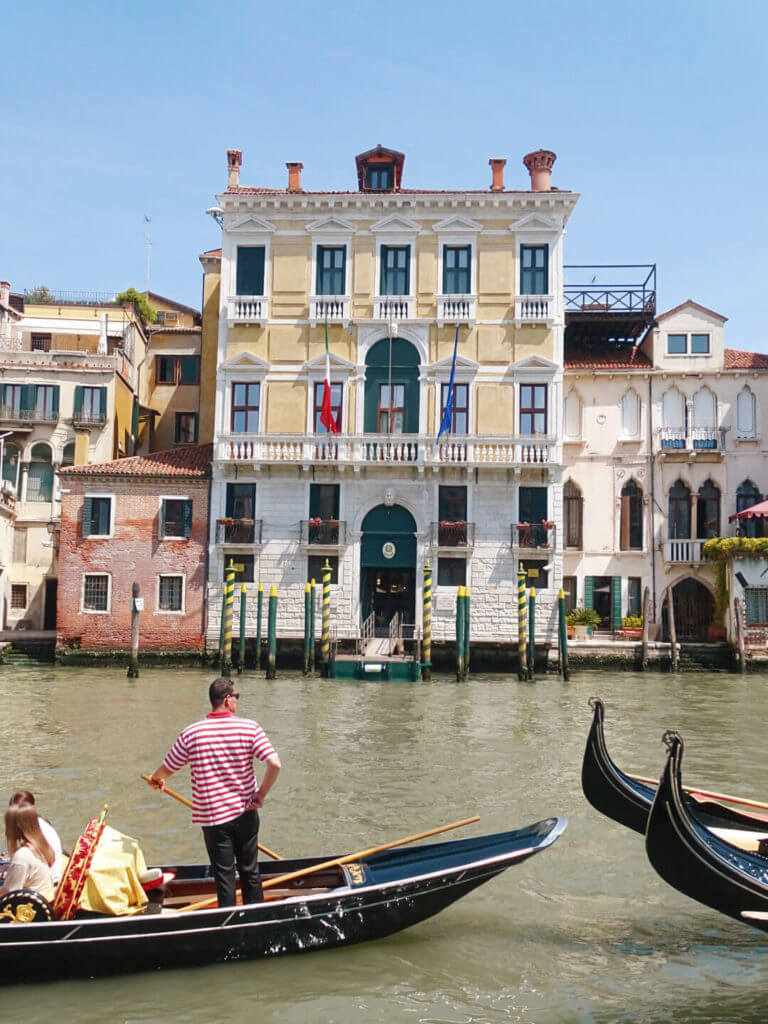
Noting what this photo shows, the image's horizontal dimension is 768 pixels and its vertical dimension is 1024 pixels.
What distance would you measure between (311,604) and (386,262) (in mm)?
8338

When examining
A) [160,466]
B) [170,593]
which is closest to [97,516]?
[160,466]

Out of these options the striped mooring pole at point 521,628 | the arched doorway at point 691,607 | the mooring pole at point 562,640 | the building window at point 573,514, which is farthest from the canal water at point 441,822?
the building window at point 573,514

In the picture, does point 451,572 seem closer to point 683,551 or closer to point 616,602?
point 616,602

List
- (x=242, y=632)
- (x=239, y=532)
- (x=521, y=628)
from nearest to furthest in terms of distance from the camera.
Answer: (x=521, y=628), (x=242, y=632), (x=239, y=532)

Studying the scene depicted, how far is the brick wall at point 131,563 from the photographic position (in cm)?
2386

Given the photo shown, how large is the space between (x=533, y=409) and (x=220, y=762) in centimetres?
1984

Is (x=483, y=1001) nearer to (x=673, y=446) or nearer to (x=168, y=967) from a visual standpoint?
(x=168, y=967)

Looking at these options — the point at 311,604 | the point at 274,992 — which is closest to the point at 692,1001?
the point at 274,992

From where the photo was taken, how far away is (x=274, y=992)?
16.8 feet

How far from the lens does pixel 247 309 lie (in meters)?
24.8

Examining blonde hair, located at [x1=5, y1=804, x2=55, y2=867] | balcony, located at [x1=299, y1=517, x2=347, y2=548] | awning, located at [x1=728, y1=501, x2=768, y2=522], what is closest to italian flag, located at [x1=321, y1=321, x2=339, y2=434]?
balcony, located at [x1=299, y1=517, x2=347, y2=548]

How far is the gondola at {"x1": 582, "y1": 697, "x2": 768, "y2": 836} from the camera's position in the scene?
646 centimetres

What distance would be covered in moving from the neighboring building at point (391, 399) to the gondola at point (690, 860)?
18.1 meters

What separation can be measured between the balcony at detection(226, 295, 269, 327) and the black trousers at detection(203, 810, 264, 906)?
66.9 feet
